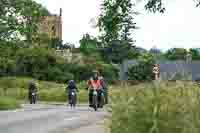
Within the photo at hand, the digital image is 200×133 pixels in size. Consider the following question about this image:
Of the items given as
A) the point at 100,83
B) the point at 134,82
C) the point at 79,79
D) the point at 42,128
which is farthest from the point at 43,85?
the point at 134,82

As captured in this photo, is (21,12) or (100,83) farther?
(21,12)

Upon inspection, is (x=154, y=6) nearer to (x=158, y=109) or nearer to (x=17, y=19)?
(x=158, y=109)

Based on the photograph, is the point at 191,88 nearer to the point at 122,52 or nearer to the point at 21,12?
Result: the point at 21,12

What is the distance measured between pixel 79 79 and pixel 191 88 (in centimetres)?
6687

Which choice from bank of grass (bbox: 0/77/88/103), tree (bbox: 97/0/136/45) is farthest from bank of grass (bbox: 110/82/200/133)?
bank of grass (bbox: 0/77/88/103)

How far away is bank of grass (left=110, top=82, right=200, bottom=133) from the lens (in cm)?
984

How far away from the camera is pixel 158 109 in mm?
9914

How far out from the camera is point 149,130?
32.1 ft

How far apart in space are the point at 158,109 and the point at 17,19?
30.9 meters

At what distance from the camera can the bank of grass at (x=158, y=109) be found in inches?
388

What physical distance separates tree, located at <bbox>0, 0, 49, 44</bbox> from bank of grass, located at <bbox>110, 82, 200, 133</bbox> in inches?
1174

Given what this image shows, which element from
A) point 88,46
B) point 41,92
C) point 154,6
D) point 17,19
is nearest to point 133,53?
point 88,46

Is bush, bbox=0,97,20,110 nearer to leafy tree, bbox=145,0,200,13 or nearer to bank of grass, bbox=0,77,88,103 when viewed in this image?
bank of grass, bbox=0,77,88,103

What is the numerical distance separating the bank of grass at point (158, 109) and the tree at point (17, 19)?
2981 cm
